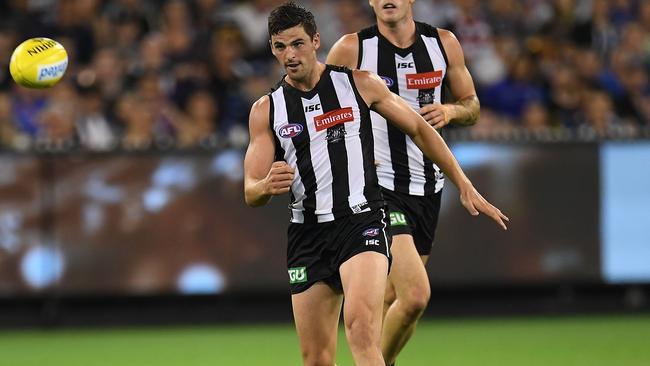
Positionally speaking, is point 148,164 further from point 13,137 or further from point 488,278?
point 488,278

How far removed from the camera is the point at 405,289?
24.2 ft

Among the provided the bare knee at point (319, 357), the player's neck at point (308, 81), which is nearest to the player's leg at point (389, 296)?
the bare knee at point (319, 357)

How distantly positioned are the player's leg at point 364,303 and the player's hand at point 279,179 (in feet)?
2.00

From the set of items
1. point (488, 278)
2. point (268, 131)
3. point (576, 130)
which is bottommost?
point (488, 278)

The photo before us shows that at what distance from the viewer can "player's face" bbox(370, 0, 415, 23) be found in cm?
760

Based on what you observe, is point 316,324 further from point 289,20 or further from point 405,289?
point 289,20

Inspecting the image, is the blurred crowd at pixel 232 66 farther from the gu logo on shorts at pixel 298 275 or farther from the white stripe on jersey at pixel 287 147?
the gu logo on shorts at pixel 298 275

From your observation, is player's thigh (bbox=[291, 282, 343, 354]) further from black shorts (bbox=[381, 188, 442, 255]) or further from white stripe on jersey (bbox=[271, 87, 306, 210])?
black shorts (bbox=[381, 188, 442, 255])

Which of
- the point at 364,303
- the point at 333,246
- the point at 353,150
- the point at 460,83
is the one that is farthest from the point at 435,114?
the point at 364,303

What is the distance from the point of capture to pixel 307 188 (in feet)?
21.8

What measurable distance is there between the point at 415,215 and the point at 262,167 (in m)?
1.57

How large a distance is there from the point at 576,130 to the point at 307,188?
675cm

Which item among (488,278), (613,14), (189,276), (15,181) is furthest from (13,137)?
(613,14)

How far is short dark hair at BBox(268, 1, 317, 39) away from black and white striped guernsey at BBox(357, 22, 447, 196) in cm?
117
